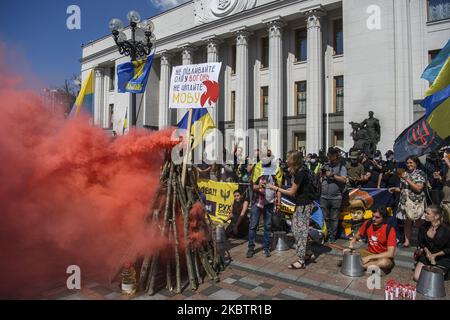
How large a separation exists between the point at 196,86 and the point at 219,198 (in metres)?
3.22

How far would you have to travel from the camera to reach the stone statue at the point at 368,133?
16.9 m

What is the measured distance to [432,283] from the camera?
455cm

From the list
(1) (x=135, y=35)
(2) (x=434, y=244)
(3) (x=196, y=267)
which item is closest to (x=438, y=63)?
(2) (x=434, y=244)

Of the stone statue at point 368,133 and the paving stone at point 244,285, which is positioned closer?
the paving stone at point 244,285

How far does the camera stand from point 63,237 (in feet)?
15.6

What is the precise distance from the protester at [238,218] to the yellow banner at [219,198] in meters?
0.14

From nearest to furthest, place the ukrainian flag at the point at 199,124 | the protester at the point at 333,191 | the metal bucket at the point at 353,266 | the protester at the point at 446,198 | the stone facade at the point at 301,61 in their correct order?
the metal bucket at the point at 353,266, the protester at the point at 446,198, the ukrainian flag at the point at 199,124, the protester at the point at 333,191, the stone facade at the point at 301,61

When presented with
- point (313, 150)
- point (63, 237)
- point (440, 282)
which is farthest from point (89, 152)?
point (313, 150)

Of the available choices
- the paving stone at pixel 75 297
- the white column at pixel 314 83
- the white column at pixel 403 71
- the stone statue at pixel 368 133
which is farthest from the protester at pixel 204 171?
the white column at pixel 403 71

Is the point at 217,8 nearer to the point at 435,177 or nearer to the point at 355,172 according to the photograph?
the point at 355,172

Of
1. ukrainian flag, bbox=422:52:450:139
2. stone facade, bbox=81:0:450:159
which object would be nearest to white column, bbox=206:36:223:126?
stone facade, bbox=81:0:450:159

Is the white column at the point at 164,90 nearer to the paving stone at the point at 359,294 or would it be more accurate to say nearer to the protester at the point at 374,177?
the protester at the point at 374,177

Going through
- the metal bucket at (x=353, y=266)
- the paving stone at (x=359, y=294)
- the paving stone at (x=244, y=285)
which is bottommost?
the paving stone at (x=359, y=294)
